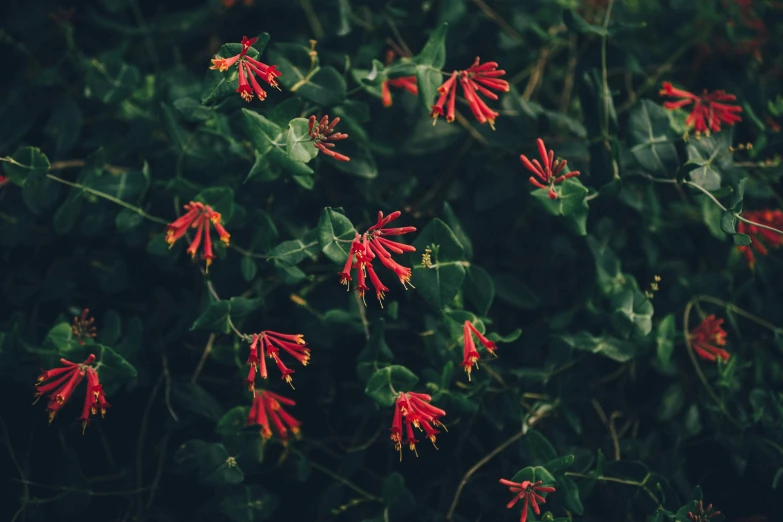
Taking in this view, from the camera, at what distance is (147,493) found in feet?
4.43

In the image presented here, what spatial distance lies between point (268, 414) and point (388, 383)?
236mm

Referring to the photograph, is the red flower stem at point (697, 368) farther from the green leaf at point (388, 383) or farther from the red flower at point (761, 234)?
the green leaf at point (388, 383)

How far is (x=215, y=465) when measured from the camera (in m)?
1.21

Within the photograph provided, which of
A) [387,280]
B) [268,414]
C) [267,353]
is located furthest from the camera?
[387,280]

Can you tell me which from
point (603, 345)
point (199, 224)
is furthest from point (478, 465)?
point (199, 224)

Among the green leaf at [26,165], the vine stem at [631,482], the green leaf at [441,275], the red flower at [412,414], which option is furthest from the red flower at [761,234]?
the green leaf at [26,165]

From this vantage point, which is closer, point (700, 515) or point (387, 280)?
point (700, 515)

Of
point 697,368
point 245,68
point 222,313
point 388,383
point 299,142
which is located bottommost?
point 697,368

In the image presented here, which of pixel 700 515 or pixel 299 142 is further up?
pixel 299 142

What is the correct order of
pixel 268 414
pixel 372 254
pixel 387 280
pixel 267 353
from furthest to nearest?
1. pixel 387 280
2. pixel 268 414
3. pixel 267 353
4. pixel 372 254

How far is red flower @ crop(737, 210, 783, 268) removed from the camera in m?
1.33

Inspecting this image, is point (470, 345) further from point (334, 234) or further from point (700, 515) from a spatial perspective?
point (700, 515)

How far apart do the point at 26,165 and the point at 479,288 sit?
2.69 ft

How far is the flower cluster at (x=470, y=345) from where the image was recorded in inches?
43.8
